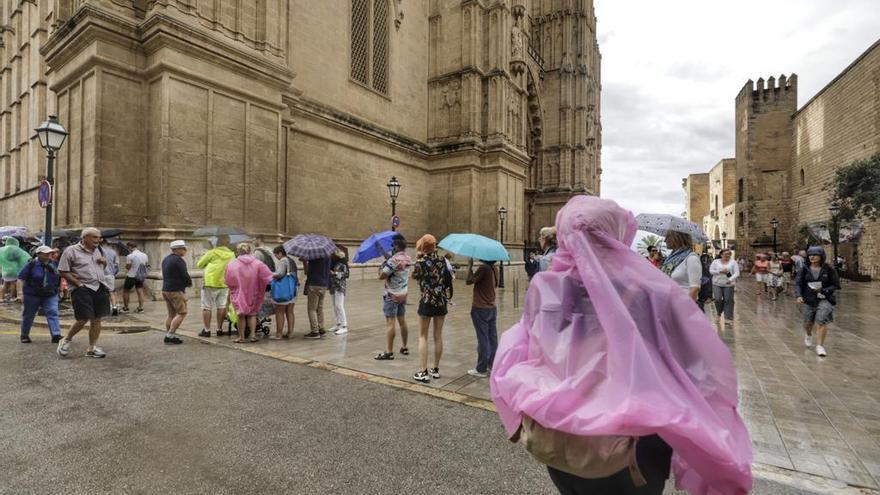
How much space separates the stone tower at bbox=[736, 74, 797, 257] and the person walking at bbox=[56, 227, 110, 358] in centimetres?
4859

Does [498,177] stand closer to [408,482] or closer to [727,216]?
[408,482]

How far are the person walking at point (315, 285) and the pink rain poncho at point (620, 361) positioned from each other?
6498mm

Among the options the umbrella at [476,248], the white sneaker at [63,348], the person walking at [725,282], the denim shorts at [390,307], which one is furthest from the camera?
the person walking at [725,282]

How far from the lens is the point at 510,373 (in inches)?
66.7

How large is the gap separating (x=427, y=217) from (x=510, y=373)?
24.6 metres

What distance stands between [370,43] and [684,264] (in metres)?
20.6

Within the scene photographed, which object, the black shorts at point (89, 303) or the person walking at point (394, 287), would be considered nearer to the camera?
Result: the black shorts at point (89, 303)

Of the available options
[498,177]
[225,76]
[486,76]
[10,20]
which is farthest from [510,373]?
[10,20]

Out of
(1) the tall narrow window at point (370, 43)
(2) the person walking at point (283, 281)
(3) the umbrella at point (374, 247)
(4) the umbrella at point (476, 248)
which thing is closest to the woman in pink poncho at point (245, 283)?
(2) the person walking at point (283, 281)

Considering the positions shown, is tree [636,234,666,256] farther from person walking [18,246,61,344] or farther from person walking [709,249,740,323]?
person walking [18,246,61,344]

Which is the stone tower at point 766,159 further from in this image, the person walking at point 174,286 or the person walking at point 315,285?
the person walking at point 174,286

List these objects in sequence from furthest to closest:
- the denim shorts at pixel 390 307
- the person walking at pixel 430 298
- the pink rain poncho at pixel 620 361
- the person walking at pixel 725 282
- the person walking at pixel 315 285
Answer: the person walking at pixel 725 282 < the person walking at pixel 315 285 < the denim shorts at pixel 390 307 < the person walking at pixel 430 298 < the pink rain poncho at pixel 620 361

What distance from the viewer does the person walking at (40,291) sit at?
6957 mm

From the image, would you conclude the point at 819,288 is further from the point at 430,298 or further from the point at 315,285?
the point at 315,285
